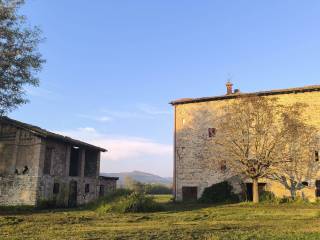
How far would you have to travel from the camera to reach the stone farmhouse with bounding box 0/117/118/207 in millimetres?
25250

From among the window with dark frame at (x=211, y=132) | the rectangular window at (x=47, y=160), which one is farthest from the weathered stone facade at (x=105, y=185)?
the window with dark frame at (x=211, y=132)

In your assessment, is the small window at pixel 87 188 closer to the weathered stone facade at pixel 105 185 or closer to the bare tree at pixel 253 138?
the weathered stone facade at pixel 105 185

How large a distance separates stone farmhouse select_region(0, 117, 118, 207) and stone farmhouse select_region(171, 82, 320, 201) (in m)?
9.62

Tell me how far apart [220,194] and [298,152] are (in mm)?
7146

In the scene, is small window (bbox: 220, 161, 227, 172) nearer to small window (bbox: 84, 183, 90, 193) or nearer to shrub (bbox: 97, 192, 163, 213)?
shrub (bbox: 97, 192, 163, 213)

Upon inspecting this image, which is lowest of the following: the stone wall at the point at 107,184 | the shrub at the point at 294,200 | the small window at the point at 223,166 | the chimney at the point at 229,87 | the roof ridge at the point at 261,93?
the shrub at the point at 294,200

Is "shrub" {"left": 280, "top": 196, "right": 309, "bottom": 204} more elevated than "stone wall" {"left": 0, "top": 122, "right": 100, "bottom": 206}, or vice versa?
"stone wall" {"left": 0, "top": 122, "right": 100, "bottom": 206}

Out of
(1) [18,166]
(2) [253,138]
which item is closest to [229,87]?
(2) [253,138]

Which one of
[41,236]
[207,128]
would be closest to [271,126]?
[207,128]

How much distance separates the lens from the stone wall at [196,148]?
104ft

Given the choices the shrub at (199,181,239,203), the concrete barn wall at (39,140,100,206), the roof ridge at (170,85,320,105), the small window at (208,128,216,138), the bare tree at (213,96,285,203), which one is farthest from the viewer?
the small window at (208,128,216,138)

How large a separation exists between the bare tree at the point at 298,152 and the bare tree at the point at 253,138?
0.77 m

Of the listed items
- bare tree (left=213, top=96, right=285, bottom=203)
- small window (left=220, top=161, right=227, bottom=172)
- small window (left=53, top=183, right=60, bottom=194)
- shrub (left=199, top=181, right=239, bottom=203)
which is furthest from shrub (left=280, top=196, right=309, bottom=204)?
small window (left=53, top=183, right=60, bottom=194)

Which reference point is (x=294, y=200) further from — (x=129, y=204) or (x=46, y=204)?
(x=46, y=204)
